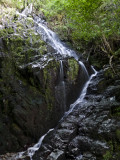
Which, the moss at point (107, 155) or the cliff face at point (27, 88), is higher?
the cliff face at point (27, 88)

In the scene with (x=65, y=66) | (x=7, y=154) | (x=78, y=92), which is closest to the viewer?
(x=7, y=154)

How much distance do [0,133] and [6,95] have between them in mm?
1625

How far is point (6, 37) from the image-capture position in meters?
7.69

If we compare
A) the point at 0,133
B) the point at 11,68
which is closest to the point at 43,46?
the point at 11,68

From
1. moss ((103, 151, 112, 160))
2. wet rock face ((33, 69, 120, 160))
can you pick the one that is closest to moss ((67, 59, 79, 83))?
wet rock face ((33, 69, 120, 160))

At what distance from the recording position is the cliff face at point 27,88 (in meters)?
6.29

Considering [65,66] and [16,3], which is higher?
[16,3]

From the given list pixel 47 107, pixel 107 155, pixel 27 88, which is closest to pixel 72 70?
pixel 47 107

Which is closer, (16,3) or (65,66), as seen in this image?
(65,66)

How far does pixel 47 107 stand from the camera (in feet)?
24.1

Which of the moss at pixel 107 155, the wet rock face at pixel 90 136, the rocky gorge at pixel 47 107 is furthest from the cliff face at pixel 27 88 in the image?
the moss at pixel 107 155

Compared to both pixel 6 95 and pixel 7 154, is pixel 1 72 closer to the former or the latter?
pixel 6 95

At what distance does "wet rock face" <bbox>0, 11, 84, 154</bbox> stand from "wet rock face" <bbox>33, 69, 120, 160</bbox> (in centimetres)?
53

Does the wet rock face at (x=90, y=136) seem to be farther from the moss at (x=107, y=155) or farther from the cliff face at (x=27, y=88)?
the cliff face at (x=27, y=88)
